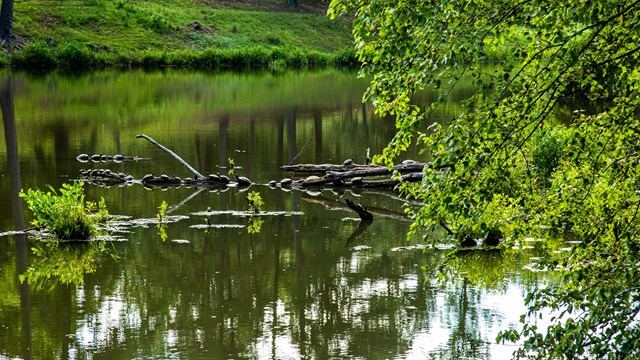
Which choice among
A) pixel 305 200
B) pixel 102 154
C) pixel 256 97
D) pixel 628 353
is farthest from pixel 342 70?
pixel 628 353

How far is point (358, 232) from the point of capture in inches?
793

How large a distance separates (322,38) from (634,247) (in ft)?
269

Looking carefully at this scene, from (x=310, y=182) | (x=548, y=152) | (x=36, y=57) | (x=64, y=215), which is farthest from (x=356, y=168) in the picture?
(x=36, y=57)

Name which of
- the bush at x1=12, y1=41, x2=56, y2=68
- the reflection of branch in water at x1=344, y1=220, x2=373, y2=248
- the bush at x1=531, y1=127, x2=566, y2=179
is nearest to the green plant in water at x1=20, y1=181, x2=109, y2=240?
the reflection of branch in water at x1=344, y1=220, x2=373, y2=248

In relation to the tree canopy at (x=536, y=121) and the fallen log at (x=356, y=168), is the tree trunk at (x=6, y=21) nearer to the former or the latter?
the fallen log at (x=356, y=168)

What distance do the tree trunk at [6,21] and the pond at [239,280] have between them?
3729 centimetres

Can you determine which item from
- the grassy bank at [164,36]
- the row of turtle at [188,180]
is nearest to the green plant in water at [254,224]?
the row of turtle at [188,180]

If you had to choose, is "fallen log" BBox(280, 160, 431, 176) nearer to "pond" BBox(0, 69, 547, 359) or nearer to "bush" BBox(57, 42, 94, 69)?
"pond" BBox(0, 69, 547, 359)

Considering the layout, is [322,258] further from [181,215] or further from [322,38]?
[322,38]

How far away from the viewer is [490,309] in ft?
47.1

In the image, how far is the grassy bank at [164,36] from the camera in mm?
68875

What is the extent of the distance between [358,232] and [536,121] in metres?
11.1

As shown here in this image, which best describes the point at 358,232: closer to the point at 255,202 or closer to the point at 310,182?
the point at 255,202

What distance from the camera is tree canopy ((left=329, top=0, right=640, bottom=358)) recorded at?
8.55m
